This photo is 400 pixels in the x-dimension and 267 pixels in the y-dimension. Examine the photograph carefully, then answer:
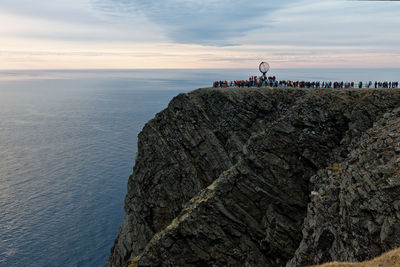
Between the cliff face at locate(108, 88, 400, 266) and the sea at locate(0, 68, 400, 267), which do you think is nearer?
the cliff face at locate(108, 88, 400, 266)

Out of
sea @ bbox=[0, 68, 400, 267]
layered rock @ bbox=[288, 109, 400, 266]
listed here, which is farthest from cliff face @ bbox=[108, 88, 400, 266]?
sea @ bbox=[0, 68, 400, 267]

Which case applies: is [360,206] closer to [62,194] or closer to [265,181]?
[265,181]

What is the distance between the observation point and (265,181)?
110 feet

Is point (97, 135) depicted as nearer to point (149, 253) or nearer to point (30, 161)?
point (30, 161)

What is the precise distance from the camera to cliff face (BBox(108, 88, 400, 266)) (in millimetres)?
23672

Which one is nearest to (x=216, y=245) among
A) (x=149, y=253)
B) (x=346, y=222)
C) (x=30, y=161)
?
(x=149, y=253)

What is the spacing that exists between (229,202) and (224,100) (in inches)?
922

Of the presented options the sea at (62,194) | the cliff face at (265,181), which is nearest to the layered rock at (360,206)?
the cliff face at (265,181)

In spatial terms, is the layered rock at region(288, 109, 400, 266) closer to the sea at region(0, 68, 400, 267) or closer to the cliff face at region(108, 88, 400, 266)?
the cliff face at region(108, 88, 400, 266)

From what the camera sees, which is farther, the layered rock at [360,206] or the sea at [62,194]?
the sea at [62,194]

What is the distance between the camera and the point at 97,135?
158 m

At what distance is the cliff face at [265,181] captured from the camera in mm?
23672

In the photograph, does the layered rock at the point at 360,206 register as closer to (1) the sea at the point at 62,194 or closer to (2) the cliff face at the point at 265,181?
(2) the cliff face at the point at 265,181

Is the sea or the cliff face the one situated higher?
the cliff face
